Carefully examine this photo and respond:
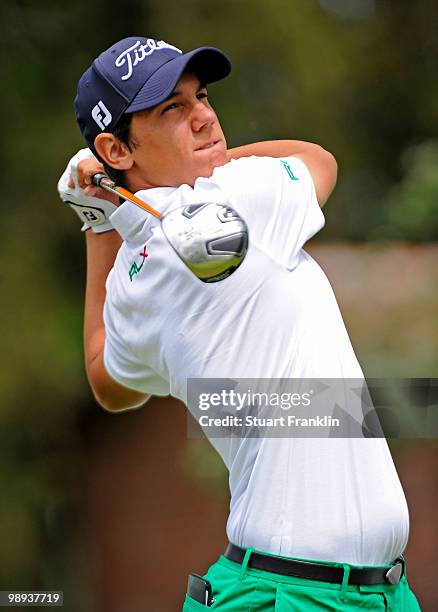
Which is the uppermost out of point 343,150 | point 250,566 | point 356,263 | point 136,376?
point 343,150

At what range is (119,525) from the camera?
4.57m

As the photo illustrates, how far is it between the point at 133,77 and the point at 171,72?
0.06 m

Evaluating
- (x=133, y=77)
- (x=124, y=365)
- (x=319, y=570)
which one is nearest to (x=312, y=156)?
(x=133, y=77)

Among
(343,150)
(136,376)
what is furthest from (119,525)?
(136,376)

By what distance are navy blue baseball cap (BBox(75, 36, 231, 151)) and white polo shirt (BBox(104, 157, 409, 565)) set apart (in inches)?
5.3

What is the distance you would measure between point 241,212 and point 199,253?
0.51 feet

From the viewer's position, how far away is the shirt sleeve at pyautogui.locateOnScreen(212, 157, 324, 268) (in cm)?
134

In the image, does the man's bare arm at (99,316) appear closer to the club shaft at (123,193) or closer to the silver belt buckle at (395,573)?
the club shaft at (123,193)

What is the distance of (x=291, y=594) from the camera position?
4.24 ft

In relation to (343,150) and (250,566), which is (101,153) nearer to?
(250,566)

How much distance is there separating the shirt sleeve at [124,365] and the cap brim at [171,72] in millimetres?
298

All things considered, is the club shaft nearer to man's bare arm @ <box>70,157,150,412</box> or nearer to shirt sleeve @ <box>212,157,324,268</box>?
shirt sleeve @ <box>212,157,324,268</box>

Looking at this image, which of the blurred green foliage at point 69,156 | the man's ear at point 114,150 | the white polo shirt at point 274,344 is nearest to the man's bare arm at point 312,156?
the white polo shirt at point 274,344

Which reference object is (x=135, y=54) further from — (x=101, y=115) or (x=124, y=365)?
(x=124, y=365)
